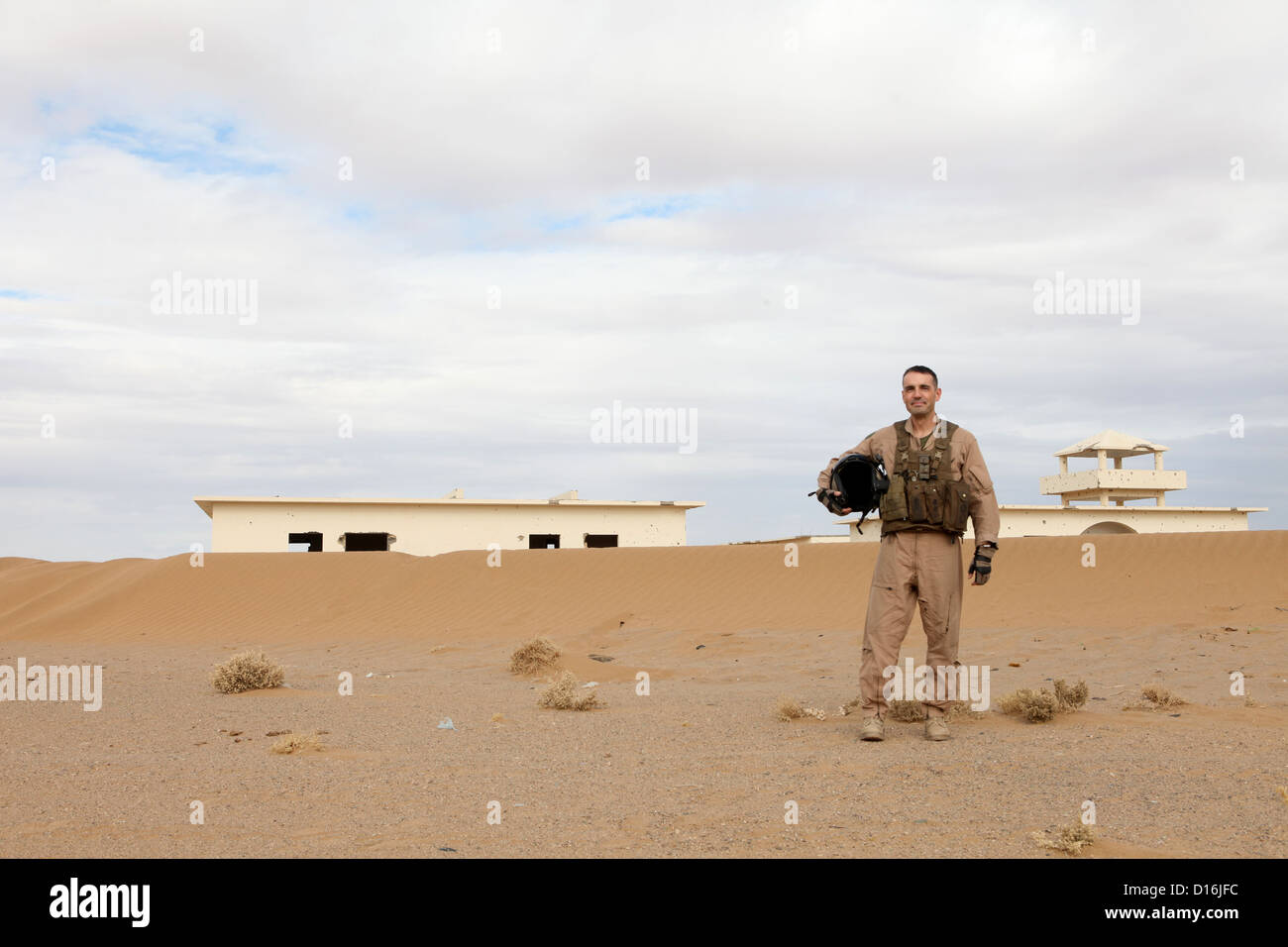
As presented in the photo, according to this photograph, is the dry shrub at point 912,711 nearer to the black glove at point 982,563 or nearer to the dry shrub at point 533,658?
the black glove at point 982,563

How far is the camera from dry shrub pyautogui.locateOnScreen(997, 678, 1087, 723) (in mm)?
7098

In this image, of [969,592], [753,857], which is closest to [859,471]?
[753,857]

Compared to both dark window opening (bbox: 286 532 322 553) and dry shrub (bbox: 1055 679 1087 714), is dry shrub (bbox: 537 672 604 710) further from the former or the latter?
dark window opening (bbox: 286 532 322 553)

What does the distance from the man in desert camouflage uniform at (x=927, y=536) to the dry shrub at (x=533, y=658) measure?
5737mm

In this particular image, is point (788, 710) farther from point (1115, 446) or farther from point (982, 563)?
point (1115, 446)

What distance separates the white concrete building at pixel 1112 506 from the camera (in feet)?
129

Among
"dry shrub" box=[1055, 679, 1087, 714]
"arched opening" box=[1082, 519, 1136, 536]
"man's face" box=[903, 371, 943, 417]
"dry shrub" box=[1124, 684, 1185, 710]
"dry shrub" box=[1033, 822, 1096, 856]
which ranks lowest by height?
"dry shrub" box=[1124, 684, 1185, 710]

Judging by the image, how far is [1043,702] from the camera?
7.08m

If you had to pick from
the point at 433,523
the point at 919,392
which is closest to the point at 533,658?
the point at 919,392

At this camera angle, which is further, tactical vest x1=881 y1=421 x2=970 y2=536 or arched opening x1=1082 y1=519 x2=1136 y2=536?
arched opening x1=1082 y1=519 x2=1136 y2=536

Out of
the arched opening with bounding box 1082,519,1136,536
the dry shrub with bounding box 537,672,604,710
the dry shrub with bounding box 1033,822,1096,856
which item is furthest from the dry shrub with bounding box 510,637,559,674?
the arched opening with bounding box 1082,519,1136,536

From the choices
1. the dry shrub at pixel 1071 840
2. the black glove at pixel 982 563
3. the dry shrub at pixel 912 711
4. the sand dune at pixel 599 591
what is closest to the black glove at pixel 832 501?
the black glove at pixel 982 563

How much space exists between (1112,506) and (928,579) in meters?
39.2
